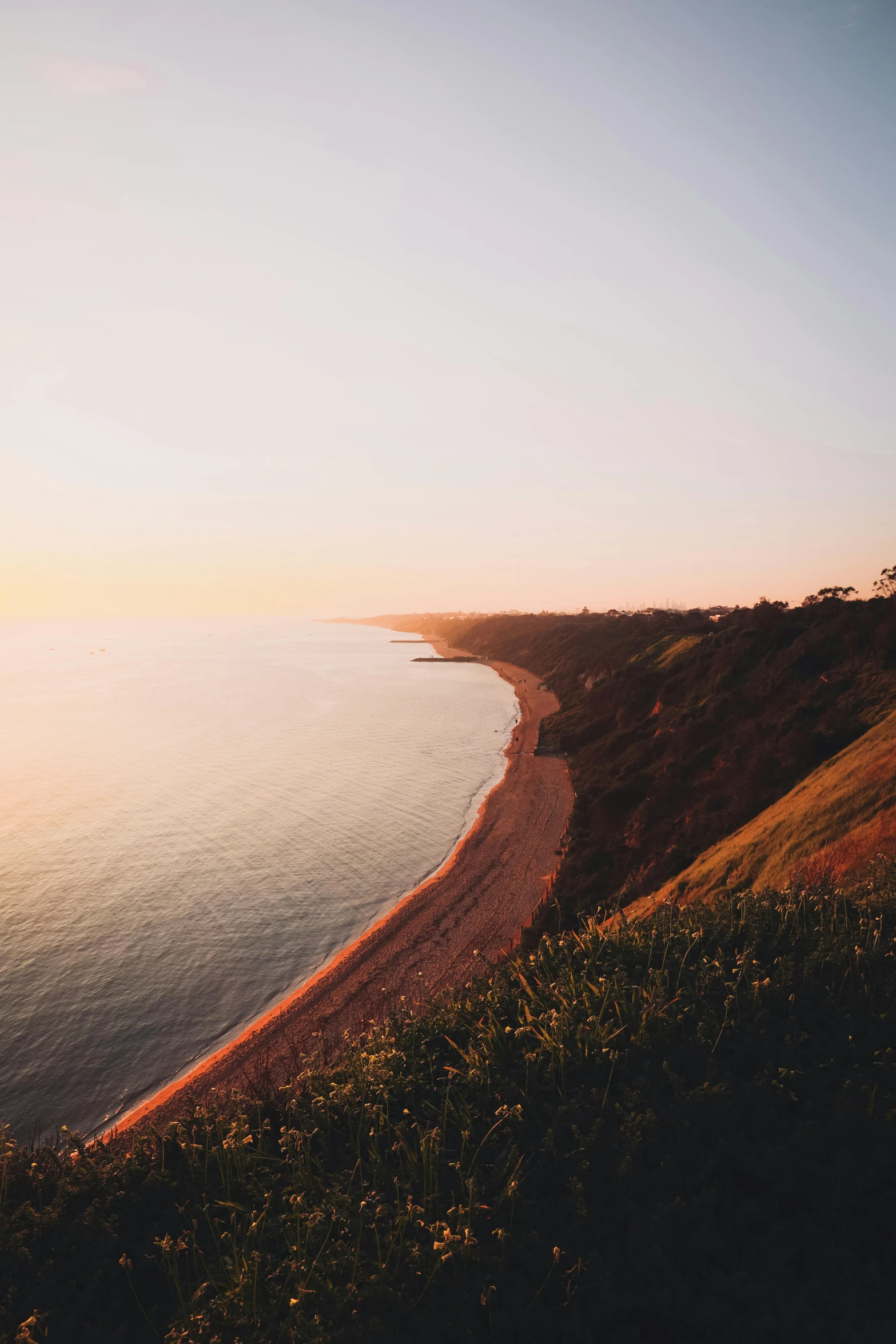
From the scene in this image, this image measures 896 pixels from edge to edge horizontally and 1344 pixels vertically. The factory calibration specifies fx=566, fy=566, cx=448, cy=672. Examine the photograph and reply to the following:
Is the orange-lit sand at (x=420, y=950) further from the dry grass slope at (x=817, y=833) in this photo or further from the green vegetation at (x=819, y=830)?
the green vegetation at (x=819, y=830)

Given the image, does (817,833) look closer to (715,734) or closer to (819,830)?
(819,830)

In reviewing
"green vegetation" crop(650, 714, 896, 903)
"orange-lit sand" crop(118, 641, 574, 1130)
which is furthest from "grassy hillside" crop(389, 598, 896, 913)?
"orange-lit sand" crop(118, 641, 574, 1130)

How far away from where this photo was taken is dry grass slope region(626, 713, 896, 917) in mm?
15695

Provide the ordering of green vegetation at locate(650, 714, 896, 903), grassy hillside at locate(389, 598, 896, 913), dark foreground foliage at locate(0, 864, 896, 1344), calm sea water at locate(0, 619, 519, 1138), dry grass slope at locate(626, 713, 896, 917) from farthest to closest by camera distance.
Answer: grassy hillside at locate(389, 598, 896, 913)
calm sea water at locate(0, 619, 519, 1138)
green vegetation at locate(650, 714, 896, 903)
dry grass slope at locate(626, 713, 896, 917)
dark foreground foliage at locate(0, 864, 896, 1344)

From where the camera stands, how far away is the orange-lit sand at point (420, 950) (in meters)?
19.9

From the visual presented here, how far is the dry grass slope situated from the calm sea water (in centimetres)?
1809

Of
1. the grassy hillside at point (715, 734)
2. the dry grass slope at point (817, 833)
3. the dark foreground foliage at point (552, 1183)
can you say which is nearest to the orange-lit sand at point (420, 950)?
the dark foreground foliage at point (552, 1183)

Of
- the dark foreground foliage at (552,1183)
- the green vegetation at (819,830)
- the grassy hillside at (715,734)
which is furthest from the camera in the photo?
the grassy hillside at (715,734)

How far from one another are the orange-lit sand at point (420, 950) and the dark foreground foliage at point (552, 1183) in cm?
274

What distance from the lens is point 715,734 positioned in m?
35.8

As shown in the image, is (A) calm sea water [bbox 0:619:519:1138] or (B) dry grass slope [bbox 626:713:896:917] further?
(A) calm sea water [bbox 0:619:519:1138]

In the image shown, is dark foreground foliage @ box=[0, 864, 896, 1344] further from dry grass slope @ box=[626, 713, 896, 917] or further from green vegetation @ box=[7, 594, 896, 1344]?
dry grass slope @ box=[626, 713, 896, 917]

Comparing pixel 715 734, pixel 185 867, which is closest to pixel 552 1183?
pixel 715 734

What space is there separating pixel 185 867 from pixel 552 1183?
36.4 meters
